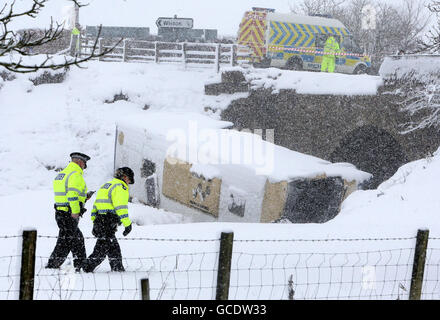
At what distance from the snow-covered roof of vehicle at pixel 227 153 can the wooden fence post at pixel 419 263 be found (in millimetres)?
6483

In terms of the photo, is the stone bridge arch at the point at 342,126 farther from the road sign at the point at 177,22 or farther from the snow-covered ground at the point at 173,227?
the road sign at the point at 177,22

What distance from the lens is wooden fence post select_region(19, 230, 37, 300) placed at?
4.56 metres

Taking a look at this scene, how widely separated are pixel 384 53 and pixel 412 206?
30.8 metres

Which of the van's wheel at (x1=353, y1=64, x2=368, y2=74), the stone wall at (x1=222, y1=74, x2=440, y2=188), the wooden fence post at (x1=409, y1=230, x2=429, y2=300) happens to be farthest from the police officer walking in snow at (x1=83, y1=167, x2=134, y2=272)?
the van's wheel at (x1=353, y1=64, x2=368, y2=74)

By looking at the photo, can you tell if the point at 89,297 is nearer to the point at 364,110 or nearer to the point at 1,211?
the point at 1,211

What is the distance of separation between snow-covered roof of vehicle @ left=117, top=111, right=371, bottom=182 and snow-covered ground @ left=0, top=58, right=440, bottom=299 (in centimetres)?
132

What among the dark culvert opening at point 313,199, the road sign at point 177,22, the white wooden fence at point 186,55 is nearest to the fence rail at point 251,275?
the dark culvert opening at point 313,199

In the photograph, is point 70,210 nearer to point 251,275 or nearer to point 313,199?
point 251,275

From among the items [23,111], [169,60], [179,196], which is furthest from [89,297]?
[169,60]

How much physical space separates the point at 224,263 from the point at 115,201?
9.88 feet

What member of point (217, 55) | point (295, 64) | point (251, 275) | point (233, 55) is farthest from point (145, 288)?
point (233, 55)

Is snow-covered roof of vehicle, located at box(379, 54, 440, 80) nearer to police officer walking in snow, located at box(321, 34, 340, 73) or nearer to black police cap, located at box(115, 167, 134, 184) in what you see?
police officer walking in snow, located at box(321, 34, 340, 73)

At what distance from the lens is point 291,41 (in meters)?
24.8
